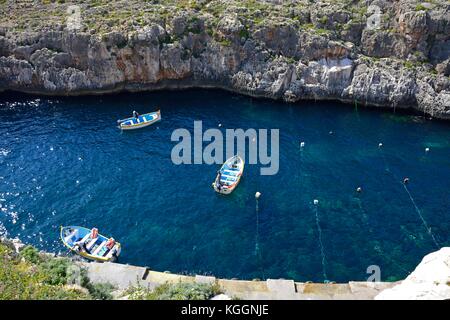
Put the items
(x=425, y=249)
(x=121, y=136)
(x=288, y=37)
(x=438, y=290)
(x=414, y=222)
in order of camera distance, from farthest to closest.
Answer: (x=288, y=37) → (x=121, y=136) → (x=414, y=222) → (x=425, y=249) → (x=438, y=290)

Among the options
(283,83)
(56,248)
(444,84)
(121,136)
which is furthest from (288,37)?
(56,248)

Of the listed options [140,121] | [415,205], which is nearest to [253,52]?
[140,121]

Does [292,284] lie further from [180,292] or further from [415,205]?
[415,205]

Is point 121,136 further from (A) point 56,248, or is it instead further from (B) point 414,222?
(B) point 414,222

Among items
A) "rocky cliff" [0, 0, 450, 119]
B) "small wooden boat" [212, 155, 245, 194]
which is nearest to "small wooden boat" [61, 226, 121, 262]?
"small wooden boat" [212, 155, 245, 194]

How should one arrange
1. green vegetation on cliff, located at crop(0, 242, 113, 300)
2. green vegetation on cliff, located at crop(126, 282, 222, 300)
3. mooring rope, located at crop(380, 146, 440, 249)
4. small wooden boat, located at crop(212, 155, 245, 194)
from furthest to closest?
small wooden boat, located at crop(212, 155, 245, 194), mooring rope, located at crop(380, 146, 440, 249), green vegetation on cliff, located at crop(126, 282, 222, 300), green vegetation on cliff, located at crop(0, 242, 113, 300)

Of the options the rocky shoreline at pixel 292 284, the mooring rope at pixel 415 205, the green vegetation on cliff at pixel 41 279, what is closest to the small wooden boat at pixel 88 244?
the rocky shoreline at pixel 292 284
